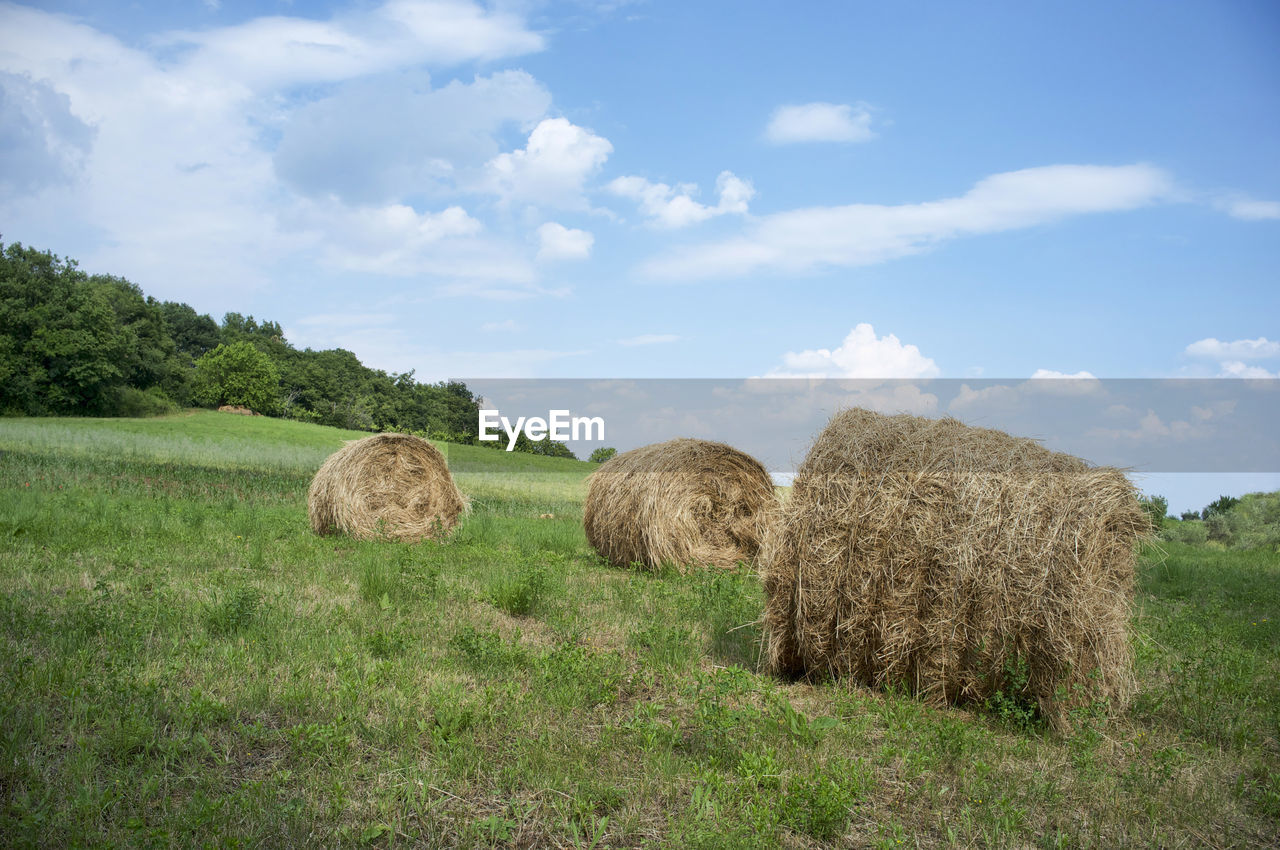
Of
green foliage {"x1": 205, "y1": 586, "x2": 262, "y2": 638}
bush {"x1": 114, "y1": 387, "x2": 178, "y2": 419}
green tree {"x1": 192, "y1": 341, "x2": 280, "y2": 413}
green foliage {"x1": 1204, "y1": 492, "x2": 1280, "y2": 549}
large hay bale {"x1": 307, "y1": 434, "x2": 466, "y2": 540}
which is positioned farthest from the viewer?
green tree {"x1": 192, "y1": 341, "x2": 280, "y2": 413}

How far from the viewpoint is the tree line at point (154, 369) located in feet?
190

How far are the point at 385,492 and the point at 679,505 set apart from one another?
18.8ft

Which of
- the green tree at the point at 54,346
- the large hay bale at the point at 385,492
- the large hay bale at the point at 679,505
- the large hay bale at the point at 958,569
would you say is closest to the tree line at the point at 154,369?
the green tree at the point at 54,346

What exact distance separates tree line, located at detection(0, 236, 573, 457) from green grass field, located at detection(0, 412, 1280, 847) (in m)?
31.2

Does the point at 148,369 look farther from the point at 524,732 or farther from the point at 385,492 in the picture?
the point at 524,732

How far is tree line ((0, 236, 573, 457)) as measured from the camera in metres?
58.0

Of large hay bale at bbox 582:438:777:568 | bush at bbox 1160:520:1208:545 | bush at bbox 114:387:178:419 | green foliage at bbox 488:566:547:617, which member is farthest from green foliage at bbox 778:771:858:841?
bush at bbox 114:387:178:419

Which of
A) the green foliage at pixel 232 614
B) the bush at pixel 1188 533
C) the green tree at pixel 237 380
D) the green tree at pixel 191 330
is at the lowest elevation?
the bush at pixel 1188 533

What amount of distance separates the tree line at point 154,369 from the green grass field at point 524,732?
31213 millimetres

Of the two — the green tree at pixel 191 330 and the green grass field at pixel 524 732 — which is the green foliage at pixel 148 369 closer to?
the green tree at pixel 191 330

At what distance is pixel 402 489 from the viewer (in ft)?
46.1

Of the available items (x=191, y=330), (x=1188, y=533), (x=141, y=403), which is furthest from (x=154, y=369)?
(x=1188, y=533)

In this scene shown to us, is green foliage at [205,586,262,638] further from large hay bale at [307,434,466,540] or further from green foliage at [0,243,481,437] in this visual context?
green foliage at [0,243,481,437]

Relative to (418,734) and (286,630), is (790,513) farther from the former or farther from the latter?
(286,630)
